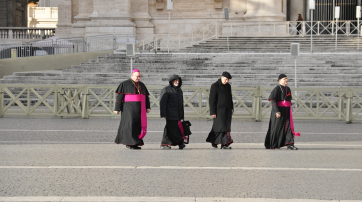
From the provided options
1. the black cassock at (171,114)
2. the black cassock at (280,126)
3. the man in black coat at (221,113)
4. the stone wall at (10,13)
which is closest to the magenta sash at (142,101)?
the black cassock at (171,114)

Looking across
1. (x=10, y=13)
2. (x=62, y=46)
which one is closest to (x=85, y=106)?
(x=62, y=46)

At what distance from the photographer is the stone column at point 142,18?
36.0 m

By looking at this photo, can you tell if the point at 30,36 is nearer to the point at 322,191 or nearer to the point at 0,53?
the point at 0,53

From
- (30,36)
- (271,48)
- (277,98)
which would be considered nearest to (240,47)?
(271,48)

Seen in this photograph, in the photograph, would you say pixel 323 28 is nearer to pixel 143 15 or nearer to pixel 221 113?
pixel 143 15

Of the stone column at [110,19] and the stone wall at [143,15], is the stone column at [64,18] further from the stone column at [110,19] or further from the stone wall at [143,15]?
the stone column at [110,19]

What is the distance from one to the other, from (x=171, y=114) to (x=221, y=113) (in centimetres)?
95

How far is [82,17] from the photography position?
119 ft

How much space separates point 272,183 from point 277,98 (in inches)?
141

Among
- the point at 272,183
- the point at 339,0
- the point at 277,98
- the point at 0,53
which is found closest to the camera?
the point at 272,183

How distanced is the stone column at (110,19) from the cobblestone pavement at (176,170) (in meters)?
22.3

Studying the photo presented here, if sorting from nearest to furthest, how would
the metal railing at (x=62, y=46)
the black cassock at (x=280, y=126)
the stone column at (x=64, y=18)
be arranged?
the black cassock at (x=280, y=126) < the metal railing at (x=62, y=46) < the stone column at (x=64, y=18)

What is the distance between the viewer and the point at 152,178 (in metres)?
7.45

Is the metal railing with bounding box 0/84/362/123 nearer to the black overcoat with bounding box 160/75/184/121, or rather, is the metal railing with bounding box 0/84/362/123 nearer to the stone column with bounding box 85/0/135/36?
the black overcoat with bounding box 160/75/184/121
